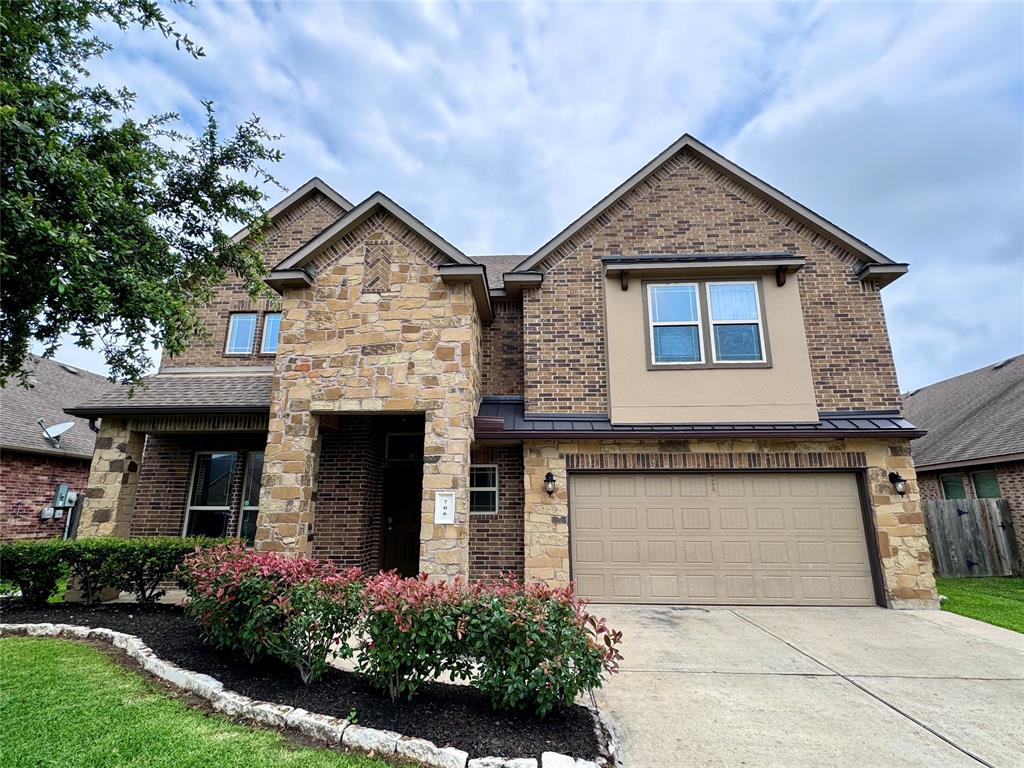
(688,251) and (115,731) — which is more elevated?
(688,251)

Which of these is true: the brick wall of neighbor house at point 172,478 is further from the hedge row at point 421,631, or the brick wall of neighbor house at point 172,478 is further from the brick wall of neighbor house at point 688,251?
the brick wall of neighbor house at point 688,251

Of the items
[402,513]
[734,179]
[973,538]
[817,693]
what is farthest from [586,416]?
[973,538]

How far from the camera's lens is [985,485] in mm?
12789

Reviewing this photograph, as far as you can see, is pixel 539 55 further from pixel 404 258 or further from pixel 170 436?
pixel 170 436

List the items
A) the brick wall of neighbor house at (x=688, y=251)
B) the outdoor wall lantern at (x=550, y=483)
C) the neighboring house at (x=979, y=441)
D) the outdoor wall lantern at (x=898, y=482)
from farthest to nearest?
the neighboring house at (x=979, y=441) < the brick wall of neighbor house at (x=688, y=251) < the outdoor wall lantern at (x=550, y=483) < the outdoor wall lantern at (x=898, y=482)

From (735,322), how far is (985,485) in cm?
1028

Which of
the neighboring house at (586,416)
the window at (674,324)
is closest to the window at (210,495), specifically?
the neighboring house at (586,416)

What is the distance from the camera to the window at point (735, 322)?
8.73m

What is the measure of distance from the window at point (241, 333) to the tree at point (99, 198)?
2.53m

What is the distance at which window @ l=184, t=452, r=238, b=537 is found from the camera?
9.45 metres

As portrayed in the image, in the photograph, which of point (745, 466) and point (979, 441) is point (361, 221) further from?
point (979, 441)

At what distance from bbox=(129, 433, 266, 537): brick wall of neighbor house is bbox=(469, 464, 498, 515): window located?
14.6 ft

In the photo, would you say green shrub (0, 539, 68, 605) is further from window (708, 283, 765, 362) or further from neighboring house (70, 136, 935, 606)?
window (708, 283, 765, 362)

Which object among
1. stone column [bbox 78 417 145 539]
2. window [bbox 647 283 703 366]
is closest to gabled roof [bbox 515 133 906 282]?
window [bbox 647 283 703 366]
